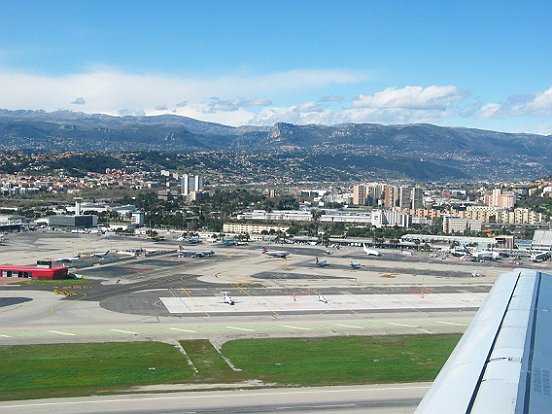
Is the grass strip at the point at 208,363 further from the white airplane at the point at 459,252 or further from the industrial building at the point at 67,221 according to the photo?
the industrial building at the point at 67,221

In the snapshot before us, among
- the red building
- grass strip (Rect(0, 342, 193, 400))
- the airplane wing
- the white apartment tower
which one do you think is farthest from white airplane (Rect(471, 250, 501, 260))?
the white apartment tower

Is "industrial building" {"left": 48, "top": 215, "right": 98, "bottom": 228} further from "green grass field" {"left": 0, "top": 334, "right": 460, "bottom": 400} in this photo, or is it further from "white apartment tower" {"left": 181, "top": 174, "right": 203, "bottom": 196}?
"green grass field" {"left": 0, "top": 334, "right": 460, "bottom": 400}

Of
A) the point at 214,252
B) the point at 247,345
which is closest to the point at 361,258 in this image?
the point at 214,252

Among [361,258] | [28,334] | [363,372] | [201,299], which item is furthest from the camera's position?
[361,258]

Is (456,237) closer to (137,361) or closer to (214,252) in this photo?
(214,252)

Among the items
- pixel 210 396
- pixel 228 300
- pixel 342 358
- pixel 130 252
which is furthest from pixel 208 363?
pixel 130 252

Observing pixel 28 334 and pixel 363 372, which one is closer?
pixel 363 372

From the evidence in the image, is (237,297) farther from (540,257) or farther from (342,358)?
(540,257)
